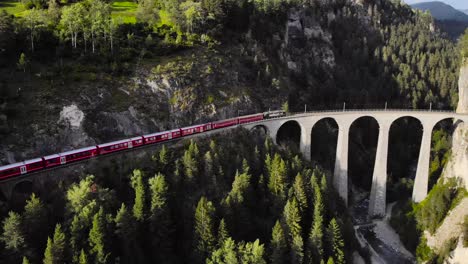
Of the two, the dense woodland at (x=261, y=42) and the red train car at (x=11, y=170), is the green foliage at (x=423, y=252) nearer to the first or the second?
the dense woodland at (x=261, y=42)

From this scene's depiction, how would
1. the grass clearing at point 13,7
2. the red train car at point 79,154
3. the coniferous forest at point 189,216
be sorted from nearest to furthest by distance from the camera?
the coniferous forest at point 189,216, the red train car at point 79,154, the grass clearing at point 13,7

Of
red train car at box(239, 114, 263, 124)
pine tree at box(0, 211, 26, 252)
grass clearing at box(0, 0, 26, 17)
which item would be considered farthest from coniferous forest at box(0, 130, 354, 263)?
grass clearing at box(0, 0, 26, 17)

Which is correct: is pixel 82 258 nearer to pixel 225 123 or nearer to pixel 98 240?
pixel 98 240

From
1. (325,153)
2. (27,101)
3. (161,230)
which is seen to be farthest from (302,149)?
(27,101)

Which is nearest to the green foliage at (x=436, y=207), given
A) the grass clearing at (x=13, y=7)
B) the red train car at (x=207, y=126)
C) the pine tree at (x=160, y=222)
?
the red train car at (x=207, y=126)

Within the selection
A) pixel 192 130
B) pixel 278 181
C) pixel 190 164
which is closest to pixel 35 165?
pixel 190 164

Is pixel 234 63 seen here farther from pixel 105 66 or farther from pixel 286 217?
pixel 286 217

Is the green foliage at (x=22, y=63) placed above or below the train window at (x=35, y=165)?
above
